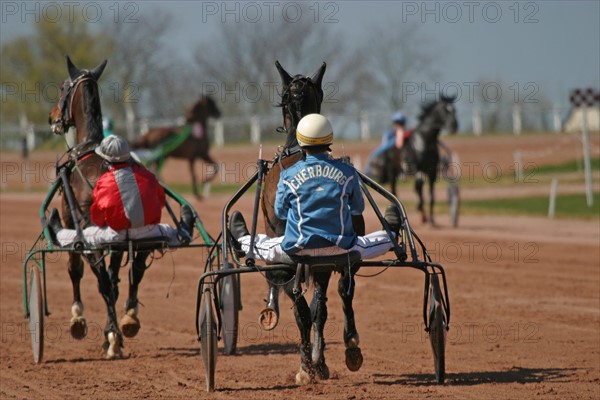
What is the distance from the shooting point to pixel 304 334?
8227mm

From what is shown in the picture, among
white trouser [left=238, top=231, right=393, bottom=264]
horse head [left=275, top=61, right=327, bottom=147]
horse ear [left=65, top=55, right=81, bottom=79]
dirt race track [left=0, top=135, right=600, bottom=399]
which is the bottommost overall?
dirt race track [left=0, top=135, right=600, bottom=399]

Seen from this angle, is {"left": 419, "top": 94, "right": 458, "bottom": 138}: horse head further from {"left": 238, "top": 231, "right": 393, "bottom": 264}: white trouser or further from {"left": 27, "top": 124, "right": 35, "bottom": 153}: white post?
{"left": 27, "top": 124, "right": 35, "bottom": 153}: white post

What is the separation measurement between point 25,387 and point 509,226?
1533 centimetres

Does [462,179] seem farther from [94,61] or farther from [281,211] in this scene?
[281,211]

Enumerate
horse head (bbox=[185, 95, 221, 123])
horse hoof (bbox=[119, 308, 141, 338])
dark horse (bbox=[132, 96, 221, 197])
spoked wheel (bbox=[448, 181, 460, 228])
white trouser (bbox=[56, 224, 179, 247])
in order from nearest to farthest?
horse hoof (bbox=[119, 308, 141, 338])
white trouser (bbox=[56, 224, 179, 247])
spoked wheel (bbox=[448, 181, 460, 228])
dark horse (bbox=[132, 96, 221, 197])
horse head (bbox=[185, 95, 221, 123])

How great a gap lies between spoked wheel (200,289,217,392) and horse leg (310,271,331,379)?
0.79m

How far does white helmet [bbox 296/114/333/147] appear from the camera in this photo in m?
8.00

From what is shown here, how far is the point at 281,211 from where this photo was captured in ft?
26.6

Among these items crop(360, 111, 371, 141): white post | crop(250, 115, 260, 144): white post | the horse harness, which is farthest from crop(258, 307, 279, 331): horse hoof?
crop(360, 111, 371, 141): white post

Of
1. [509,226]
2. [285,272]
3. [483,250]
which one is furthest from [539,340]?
[509,226]

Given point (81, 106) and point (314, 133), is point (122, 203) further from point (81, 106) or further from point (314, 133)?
point (314, 133)

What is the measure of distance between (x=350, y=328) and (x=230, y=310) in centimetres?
222

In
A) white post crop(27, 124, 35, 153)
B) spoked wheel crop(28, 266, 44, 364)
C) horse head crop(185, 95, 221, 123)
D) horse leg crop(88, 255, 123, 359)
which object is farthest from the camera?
white post crop(27, 124, 35, 153)

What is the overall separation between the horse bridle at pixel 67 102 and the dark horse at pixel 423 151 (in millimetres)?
12393
